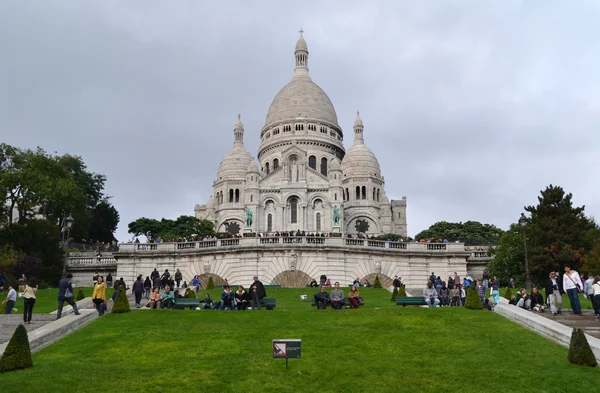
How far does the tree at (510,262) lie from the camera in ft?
141

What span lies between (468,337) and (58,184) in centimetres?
A: 4486

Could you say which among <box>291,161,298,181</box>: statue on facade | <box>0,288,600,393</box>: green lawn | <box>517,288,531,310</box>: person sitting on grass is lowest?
<box>0,288,600,393</box>: green lawn

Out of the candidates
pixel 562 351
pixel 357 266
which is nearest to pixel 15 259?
pixel 357 266

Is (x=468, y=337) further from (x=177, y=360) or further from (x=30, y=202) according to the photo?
(x=30, y=202)

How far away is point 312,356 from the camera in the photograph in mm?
15898

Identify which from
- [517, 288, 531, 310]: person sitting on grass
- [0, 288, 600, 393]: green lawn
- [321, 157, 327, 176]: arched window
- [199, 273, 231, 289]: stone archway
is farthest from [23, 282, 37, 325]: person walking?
[321, 157, 327, 176]: arched window

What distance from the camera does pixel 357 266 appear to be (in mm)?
43656

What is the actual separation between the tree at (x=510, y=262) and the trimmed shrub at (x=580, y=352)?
28192 mm

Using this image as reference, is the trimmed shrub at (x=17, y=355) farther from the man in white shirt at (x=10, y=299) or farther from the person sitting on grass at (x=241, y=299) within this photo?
the person sitting on grass at (x=241, y=299)

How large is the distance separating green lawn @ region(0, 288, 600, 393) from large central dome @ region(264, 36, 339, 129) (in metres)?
89.0

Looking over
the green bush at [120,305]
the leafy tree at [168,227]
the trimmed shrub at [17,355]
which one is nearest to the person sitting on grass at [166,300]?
the green bush at [120,305]

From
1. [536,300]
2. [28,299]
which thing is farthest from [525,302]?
[28,299]

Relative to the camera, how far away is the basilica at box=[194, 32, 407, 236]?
9256cm

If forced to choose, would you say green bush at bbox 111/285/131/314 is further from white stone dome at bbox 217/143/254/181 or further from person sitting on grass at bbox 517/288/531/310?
white stone dome at bbox 217/143/254/181
